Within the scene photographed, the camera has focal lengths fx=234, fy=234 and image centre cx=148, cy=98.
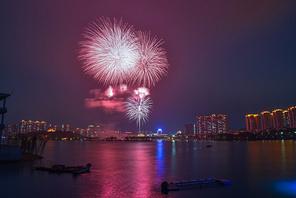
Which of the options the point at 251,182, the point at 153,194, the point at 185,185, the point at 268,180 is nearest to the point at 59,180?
the point at 153,194

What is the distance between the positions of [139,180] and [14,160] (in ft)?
85.7

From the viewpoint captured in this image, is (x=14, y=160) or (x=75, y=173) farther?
(x=14, y=160)

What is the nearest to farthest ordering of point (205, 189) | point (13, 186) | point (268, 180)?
point (205, 189)
point (13, 186)
point (268, 180)

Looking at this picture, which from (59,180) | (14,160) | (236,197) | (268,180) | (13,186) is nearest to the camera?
(236,197)

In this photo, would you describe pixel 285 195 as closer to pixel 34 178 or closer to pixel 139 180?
pixel 139 180

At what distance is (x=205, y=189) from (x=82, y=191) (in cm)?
1249

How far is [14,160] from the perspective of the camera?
42.2m

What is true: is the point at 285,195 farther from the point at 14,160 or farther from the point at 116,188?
the point at 14,160

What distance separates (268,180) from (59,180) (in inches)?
1067

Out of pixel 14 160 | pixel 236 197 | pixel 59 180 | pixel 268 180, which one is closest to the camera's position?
pixel 236 197

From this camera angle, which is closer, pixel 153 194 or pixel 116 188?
pixel 153 194

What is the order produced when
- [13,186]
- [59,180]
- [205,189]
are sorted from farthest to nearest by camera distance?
[59,180] → [13,186] → [205,189]

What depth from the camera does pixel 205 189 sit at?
2408 cm

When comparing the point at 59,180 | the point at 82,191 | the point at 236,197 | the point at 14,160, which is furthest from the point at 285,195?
the point at 14,160
